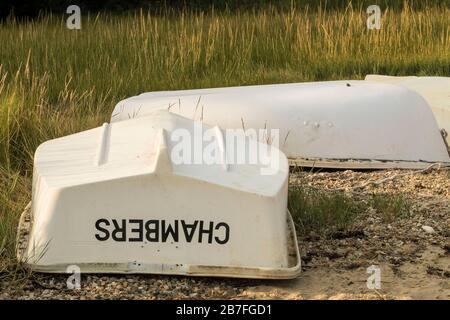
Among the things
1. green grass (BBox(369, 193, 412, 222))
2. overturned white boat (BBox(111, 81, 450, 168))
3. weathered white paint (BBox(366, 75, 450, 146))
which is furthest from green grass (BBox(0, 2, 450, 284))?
green grass (BBox(369, 193, 412, 222))

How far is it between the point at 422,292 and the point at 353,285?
234 millimetres

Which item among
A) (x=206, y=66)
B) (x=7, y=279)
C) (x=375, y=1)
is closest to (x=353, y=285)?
(x=7, y=279)

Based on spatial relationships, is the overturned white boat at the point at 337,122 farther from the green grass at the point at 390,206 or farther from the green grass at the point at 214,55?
the green grass at the point at 214,55

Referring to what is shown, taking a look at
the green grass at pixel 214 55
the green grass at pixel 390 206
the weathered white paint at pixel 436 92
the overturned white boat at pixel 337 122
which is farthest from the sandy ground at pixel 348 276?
the green grass at pixel 214 55

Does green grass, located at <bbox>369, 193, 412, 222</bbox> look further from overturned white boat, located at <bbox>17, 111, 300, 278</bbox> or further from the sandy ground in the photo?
overturned white boat, located at <bbox>17, 111, 300, 278</bbox>

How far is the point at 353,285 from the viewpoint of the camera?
2928 mm

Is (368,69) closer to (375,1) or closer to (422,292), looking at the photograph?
(422,292)

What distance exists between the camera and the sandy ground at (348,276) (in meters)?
2.84

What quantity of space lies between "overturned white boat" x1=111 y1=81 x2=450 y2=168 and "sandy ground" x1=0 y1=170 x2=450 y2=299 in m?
0.62

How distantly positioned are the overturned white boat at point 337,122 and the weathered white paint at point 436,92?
1.03 ft

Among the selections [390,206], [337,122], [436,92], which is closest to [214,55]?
[436,92]

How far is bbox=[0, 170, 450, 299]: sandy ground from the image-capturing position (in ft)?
9.30

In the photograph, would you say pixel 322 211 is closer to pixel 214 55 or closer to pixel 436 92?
pixel 436 92

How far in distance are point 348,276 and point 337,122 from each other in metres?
1.56
